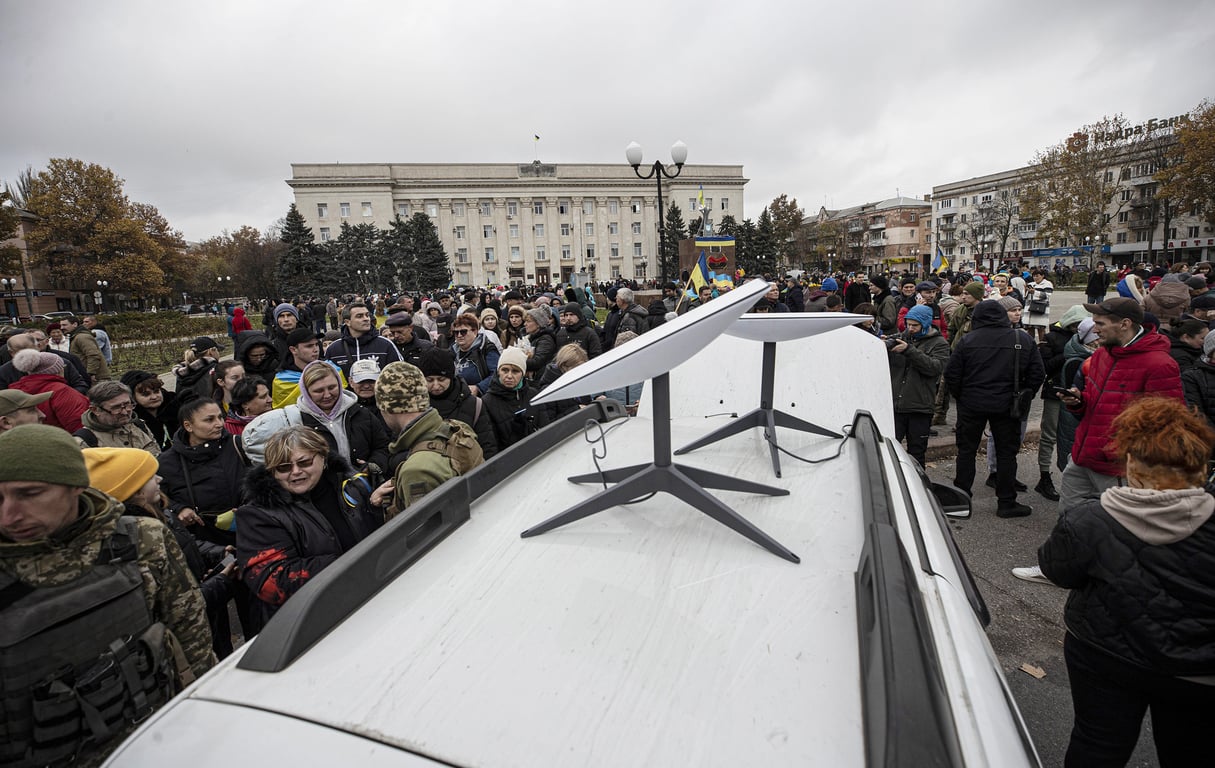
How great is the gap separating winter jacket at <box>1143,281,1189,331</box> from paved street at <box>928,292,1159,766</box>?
2044mm

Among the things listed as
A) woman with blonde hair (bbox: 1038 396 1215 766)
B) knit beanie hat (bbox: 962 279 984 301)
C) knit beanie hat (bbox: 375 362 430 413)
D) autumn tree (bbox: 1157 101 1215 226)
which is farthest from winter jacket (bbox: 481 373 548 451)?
autumn tree (bbox: 1157 101 1215 226)

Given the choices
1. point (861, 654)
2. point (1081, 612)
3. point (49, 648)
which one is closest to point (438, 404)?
point (49, 648)

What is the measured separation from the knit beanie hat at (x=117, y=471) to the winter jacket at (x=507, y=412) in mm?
2539

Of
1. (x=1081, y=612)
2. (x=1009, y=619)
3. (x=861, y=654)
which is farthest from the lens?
(x=1009, y=619)

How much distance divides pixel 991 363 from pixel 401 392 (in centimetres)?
521

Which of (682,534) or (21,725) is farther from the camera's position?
(682,534)

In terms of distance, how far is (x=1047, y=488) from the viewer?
18.9 ft

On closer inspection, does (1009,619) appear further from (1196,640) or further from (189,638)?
(189,638)

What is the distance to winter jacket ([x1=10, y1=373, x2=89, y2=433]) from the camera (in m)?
5.09

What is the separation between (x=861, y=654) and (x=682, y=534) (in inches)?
28.3

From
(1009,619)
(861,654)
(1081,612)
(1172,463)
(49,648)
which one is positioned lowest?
(1009,619)

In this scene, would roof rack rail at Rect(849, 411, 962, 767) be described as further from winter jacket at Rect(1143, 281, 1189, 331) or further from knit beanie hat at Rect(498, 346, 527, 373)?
winter jacket at Rect(1143, 281, 1189, 331)

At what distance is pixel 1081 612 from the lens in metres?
2.18

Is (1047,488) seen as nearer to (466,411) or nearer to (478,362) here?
(466,411)
